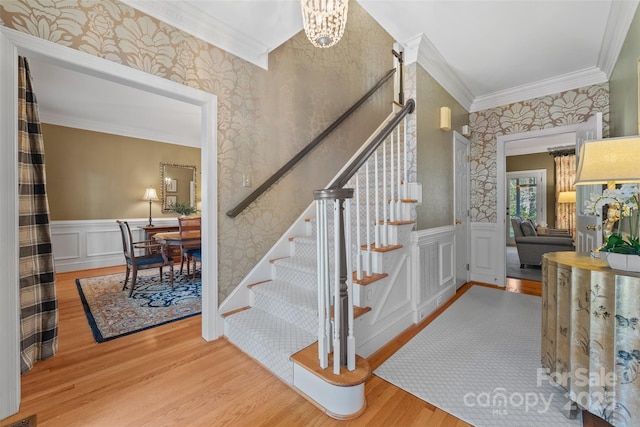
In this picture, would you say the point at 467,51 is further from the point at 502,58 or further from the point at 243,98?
the point at 243,98

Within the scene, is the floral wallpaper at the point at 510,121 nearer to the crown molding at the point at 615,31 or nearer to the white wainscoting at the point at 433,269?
the crown molding at the point at 615,31

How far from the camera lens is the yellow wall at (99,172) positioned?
14.5 feet

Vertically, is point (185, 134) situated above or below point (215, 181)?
above

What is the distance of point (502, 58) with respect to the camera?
282cm

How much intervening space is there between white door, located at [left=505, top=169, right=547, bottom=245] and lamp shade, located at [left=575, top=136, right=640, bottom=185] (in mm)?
7142

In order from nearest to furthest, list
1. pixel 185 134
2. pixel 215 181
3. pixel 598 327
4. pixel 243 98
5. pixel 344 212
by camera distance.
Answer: pixel 598 327 → pixel 344 212 → pixel 215 181 → pixel 243 98 → pixel 185 134

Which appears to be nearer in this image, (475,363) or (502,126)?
(475,363)

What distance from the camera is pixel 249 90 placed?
2404 mm

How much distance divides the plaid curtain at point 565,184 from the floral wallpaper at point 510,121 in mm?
5200

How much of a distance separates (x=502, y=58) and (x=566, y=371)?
9.42ft

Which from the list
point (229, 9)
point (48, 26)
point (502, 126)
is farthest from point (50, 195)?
point (502, 126)

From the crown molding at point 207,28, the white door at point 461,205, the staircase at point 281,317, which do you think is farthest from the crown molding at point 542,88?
the staircase at point 281,317

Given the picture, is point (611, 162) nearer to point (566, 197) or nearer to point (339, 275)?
point (339, 275)

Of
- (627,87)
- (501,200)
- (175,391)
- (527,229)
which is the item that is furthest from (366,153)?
(527,229)
